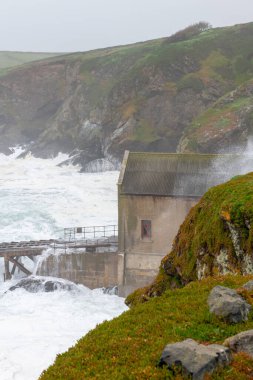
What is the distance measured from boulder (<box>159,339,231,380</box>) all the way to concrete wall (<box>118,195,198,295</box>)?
76.2 ft

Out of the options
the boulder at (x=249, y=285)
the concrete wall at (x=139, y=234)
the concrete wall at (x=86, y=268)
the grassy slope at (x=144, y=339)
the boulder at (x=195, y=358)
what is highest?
the boulder at (x=195, y=358)

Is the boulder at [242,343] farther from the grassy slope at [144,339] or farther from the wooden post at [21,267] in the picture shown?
the wooden post at [21,267]

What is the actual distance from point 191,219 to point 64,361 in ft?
33.8

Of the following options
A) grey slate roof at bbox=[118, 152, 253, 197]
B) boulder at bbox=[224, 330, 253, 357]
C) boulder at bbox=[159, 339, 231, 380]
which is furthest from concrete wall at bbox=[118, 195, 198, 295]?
boulder at bbox=[159, 339, 231, 380]

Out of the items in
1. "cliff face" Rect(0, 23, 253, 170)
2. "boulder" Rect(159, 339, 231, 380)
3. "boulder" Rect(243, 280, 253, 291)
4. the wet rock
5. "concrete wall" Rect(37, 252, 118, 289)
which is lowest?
the wet rock

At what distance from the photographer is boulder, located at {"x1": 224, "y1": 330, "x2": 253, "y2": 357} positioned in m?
7.87

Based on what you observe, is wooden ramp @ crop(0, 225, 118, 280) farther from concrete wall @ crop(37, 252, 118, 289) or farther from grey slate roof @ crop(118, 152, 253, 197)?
grey slate roof @ crop(118, 152, 253, 197)

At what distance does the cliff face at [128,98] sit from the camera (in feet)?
269

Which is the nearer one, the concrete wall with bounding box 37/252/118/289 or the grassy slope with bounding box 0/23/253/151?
the concrete wall with bounding box 37/252/118/289

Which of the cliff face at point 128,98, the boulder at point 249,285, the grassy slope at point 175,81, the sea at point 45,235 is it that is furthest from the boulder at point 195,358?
the grassy slope at point 175,81

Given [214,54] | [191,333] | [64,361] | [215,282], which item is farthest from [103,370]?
[214,54]

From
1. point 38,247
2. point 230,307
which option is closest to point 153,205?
point 38,247

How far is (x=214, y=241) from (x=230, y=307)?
604cm

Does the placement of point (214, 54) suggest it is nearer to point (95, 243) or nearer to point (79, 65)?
point (79, 65)
